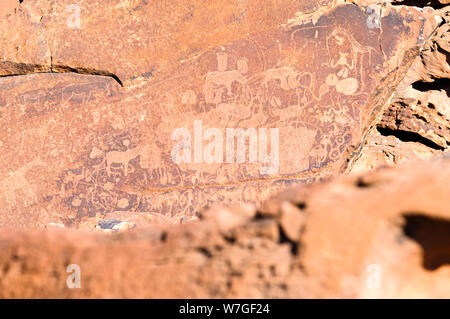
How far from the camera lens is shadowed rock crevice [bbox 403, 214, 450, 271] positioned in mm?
825

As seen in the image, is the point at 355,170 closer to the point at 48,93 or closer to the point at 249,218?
the point at 249,218

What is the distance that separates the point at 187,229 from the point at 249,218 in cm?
17

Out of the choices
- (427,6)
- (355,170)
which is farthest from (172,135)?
(427,6)

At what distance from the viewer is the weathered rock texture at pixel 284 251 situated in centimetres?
83

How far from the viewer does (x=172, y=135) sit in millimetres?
2424

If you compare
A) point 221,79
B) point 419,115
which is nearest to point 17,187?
point 221,79

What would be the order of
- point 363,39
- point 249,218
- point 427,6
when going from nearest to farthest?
point 249,218 < point 363,39 < point 427,6

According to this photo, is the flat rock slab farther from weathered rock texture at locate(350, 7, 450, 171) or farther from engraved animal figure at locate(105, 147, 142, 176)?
weathered rock texture at locate(350, 7, 450, 171)

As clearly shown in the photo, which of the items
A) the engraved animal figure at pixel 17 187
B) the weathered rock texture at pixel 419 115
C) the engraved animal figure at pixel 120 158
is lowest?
the engraved animal figure at pixel 17 187

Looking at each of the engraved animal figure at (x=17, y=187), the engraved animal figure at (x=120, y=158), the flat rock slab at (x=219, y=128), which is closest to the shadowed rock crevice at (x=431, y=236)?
the flat rock slab at (x=219, y=128)

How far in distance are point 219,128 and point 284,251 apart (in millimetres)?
1596

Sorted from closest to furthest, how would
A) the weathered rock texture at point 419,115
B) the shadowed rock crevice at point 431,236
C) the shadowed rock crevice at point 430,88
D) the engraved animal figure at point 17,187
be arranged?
the shadowed rock crevice at point 431,236 < the engraved animal figure at point 17,187 < the weathered rock texture at point 419,115 < the shadowed rock crevice at point 430,88

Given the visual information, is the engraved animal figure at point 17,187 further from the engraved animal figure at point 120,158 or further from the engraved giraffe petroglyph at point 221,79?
the engraved giraffe petroglyph at point 221,79

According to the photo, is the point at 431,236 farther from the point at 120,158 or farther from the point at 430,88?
the point at 430,88
